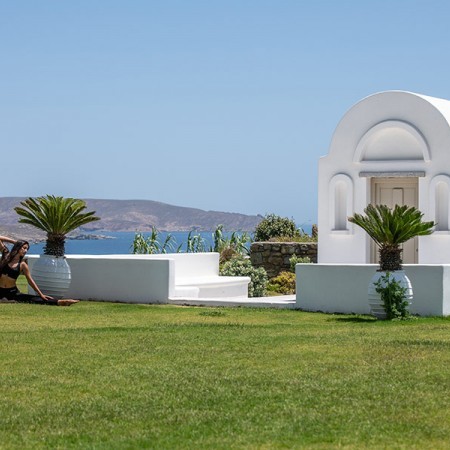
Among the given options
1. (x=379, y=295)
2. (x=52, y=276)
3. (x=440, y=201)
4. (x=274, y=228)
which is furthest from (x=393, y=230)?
(x=274, y=228)

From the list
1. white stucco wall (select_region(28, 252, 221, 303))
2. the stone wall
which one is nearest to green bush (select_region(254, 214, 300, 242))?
the stone wall

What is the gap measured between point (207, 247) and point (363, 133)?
12.7 meters

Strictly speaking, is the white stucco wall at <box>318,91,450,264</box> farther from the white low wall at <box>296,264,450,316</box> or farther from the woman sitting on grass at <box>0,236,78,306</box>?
the woman sitting on grass at <box>0,236,78,306</box>

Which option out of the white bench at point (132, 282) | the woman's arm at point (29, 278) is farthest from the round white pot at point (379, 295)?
the woman's arm at point (29, 278)

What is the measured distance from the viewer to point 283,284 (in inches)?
1057

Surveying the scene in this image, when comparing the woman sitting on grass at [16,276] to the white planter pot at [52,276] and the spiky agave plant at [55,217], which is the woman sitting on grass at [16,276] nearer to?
the white planter pot at [52,276]

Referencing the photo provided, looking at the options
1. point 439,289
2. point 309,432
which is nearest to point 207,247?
point 439,289

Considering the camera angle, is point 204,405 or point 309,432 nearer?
point 309,432

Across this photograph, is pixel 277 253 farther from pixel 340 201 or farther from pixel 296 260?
pixel 340 201

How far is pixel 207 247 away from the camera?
36.2m

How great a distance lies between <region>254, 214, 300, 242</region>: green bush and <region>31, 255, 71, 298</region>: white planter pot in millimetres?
13577

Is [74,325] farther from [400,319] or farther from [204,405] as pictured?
[204,405]

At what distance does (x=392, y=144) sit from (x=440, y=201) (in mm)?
1801

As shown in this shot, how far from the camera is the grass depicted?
8633 mm
